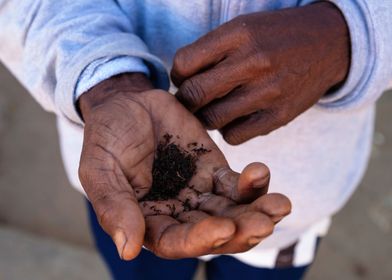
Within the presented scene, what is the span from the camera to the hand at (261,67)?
108 cm

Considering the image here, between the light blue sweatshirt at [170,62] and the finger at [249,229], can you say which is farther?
the light blue sweatshirt at [170,62]

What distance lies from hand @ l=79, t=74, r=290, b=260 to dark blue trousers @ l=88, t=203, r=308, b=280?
51cm

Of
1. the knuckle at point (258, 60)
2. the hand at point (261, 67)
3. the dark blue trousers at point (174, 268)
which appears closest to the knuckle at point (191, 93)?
the hand at point (261, 67)

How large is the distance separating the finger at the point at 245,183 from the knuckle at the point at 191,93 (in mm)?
178

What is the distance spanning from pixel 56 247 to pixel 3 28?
4.93 ft

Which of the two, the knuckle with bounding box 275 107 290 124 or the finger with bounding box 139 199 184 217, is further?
the knuckle with bounding box 275 107 290 124

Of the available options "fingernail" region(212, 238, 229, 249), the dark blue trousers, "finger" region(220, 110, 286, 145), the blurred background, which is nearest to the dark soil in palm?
"finger" region(220, 110, 286, 145)

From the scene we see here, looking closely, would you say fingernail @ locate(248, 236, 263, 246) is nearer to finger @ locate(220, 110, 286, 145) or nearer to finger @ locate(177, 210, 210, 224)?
finger @ locate(177, 210, 210, 224)

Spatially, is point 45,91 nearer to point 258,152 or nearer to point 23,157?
point 258,152

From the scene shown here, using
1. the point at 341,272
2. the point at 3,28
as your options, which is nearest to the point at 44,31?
the point at 3,28

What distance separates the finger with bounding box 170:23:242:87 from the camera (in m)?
1.07

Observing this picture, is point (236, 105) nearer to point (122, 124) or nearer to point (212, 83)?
point (212, 83)

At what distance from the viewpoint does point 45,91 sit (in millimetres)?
1198

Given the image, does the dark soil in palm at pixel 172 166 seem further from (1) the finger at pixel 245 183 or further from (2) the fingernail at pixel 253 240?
(2) the fingernail at pixel 253 240
